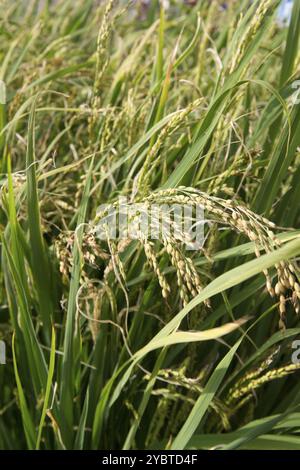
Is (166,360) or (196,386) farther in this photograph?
(166,360)

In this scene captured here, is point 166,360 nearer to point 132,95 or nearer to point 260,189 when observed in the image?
point 260,189

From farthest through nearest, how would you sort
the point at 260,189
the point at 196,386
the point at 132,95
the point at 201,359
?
the point at 132,95, the point at 201,359, the point at 260,189, the point at 196,386

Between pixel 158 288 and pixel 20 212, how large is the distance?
33 cm

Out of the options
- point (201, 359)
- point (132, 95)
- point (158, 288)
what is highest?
point (132, 95)

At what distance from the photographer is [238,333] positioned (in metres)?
1.31

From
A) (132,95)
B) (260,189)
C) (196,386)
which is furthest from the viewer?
(132,95)

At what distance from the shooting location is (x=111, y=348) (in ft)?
4.24

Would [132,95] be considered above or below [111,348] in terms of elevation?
above

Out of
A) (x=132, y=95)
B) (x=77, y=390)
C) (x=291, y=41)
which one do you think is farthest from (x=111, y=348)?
(x=291, y=41)

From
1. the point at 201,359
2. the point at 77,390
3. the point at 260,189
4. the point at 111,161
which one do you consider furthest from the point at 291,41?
the point at 77,390
